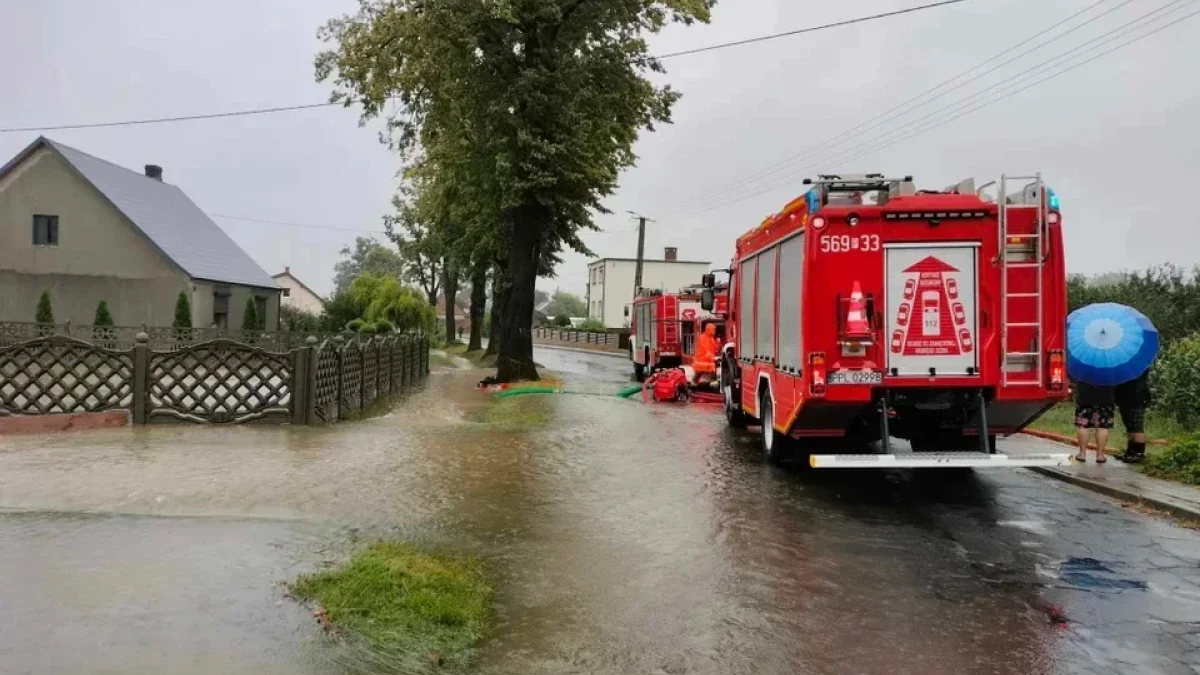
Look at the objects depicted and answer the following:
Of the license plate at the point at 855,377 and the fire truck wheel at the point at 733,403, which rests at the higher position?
the license plate at the point at 855,377

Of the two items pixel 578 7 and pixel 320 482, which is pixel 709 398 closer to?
pixel 578 7

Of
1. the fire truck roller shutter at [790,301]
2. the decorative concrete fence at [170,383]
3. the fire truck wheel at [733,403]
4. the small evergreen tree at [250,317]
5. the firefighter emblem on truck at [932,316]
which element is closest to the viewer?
the firefighter emblem on truck at [932,316]

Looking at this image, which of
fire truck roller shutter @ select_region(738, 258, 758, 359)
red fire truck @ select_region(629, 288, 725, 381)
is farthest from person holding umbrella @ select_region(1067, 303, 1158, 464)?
red fire truck @ select_region(629, 288, 725, 381)

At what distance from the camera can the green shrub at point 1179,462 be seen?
31.4 ft

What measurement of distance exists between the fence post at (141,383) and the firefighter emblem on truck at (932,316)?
33.3ft

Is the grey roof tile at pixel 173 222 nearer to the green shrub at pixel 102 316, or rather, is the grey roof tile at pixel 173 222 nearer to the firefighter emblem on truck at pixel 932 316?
the green shrub at pixel 102 316

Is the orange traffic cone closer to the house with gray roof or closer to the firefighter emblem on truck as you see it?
the firefighter emblem on truck

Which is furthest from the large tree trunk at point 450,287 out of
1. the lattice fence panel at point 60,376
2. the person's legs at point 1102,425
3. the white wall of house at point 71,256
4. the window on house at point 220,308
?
the person's legs at point 1102,425

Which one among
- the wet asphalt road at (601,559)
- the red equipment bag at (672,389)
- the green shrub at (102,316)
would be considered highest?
the green shrub at (102,316)

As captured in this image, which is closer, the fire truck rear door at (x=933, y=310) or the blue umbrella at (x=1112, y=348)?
the fire truck rear door at (x=933, y=310)

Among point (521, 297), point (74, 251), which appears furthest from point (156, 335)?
point (521, 297)

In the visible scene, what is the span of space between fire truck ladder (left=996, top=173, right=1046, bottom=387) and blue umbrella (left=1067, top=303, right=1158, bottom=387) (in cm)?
185

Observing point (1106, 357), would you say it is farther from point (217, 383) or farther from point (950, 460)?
point (217, 383)

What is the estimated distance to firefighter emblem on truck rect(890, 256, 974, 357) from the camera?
8.59 meters
